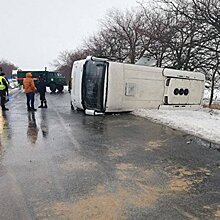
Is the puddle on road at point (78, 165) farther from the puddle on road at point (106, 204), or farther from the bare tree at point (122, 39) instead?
the bare tree at point (122, 39)

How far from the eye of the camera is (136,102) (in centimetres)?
1308

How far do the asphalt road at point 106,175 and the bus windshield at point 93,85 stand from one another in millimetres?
3417

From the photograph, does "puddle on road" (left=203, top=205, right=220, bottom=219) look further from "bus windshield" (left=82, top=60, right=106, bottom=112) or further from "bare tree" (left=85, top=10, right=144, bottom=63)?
"bare tree" (left=85, top=10, right=144, bottom=63)

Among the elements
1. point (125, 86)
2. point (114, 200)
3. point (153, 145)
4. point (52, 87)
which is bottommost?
point (52, 87)

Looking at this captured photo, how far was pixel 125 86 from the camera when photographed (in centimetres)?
1233

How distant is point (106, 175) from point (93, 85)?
752 centimetres

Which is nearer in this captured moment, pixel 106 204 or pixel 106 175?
pixel 106 204

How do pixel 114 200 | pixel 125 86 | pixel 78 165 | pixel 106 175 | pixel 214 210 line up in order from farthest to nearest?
pixel 125 86, pixel 78 165, pixel 106 175, pixel 114 200, pixel 214 210

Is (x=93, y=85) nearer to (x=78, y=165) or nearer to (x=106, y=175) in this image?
(x=78, y=165)

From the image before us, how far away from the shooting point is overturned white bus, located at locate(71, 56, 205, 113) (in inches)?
467

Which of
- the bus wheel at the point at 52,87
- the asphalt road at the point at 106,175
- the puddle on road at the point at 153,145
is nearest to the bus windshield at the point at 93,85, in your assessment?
the asphalt road at the point at 106,175

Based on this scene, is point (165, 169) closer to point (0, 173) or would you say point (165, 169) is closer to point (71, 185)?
point (71, 185)

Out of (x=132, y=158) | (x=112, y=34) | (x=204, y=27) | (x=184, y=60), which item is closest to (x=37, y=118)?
(x=132, y=158)

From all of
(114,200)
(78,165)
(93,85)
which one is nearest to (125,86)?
(93,85)
